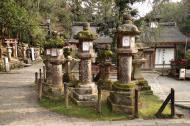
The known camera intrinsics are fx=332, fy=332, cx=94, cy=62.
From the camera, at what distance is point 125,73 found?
1170 cm

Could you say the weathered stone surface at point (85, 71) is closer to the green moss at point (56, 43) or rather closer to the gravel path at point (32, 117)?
the green moss at point (56, 43)

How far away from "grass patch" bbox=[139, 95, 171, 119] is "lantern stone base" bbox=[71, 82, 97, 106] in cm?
187

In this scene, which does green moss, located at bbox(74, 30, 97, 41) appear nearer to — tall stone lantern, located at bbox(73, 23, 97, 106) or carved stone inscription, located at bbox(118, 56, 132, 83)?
tall stone lantern, located at bbox(73, 23, 97, 106)

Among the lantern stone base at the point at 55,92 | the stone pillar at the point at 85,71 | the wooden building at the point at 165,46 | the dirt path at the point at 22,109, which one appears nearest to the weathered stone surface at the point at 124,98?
the dirt path at the point at 22,109

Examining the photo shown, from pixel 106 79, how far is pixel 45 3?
24.4 m

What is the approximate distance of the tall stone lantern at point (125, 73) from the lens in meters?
11.4

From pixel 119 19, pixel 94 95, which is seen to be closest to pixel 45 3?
pixel 119 19

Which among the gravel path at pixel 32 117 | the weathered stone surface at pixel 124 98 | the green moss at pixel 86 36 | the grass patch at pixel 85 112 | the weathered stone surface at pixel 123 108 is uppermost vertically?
the green moss at pixel 86 36

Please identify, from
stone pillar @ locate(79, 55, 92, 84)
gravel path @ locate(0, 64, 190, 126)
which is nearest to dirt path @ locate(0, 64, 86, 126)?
gravel path @ locate(0, 64, 190, 126)

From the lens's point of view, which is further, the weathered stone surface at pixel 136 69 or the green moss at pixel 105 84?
the weathered stone surface at pixel 136 69

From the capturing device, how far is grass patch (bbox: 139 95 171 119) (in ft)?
36.9

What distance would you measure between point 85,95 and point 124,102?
1849mm

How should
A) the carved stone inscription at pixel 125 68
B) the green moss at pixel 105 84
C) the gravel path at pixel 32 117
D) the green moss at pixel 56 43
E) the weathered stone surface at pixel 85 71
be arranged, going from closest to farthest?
1. the gravel path at pixel 32 117
2. the carved stone inscription at pixel 125 68
3. the weathered stone surface at pixel 85 71
4. the green moss at pixel 56 43
5. the green moss at pixel 105 84

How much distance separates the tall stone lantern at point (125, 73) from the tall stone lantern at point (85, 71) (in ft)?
4.00
